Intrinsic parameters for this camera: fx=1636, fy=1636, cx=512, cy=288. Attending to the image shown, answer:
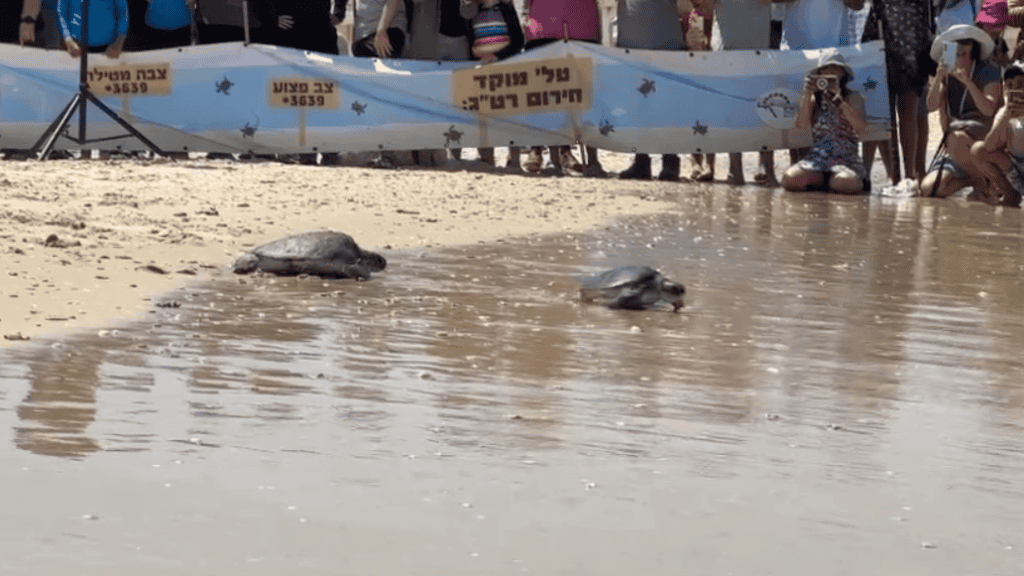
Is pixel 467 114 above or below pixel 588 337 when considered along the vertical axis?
above

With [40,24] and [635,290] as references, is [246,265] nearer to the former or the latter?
[635,290]

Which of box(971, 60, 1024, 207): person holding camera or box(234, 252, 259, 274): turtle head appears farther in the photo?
box(971, 60, 1024, 207): person holding camera

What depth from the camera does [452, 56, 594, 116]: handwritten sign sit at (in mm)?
13125

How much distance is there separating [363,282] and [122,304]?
4.19 ft

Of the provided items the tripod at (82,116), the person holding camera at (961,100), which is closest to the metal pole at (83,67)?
the tripod at (82,116)

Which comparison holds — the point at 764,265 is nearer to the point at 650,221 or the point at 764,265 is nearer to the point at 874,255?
the point at 874,255

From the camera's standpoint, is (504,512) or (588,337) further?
(588,337)

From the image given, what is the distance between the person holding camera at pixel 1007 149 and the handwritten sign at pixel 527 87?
10.3 ft

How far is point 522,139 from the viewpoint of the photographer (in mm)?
13320

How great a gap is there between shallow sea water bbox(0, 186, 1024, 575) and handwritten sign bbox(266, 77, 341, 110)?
5903 mm

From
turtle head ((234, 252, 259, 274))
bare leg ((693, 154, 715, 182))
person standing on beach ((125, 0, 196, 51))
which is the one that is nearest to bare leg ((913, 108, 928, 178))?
bare leg ((693, 154, 715, 182))

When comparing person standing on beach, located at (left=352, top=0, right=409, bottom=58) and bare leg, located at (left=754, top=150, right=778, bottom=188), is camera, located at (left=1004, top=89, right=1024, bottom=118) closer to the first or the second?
bare leg, located at (left=754, top=150, right=778, bottom=188)

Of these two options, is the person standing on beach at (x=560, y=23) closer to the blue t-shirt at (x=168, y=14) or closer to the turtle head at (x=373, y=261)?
the blue t-shirt at (x=168, y=14)

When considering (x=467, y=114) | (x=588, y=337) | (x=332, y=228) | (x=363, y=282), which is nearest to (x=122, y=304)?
(x=363, y=282)
